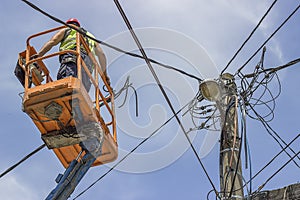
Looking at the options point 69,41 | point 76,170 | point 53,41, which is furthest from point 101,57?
point 76,170

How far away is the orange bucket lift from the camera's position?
5.98 meters

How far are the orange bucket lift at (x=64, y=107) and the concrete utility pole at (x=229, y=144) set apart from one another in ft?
4.65

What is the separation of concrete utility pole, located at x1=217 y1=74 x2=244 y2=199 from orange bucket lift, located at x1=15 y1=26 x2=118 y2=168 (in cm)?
142

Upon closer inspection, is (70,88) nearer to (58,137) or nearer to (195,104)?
(58,137)

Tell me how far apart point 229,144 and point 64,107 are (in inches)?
88.0

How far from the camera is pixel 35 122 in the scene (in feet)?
20.5

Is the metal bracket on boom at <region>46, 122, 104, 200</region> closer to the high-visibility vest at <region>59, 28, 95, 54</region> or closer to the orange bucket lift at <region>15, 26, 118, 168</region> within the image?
the orange bucket lift at <region>15, 26, 118, 168</region>

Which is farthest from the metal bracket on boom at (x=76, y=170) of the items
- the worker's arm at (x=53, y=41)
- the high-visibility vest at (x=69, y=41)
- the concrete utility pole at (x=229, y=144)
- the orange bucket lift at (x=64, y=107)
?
the concrete utility pole at (x=229, y=144)

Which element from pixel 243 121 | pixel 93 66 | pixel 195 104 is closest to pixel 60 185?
pixel 93 66

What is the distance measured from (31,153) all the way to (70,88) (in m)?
1.57

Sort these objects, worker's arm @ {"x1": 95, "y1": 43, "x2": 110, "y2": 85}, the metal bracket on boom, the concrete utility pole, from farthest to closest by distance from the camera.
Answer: worker's arm @ {"x1": 95, "y1": 43, "x2": 110, "y2": 85} < the concrete utility pole < the metal bracket on boom

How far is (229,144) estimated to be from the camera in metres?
6.90

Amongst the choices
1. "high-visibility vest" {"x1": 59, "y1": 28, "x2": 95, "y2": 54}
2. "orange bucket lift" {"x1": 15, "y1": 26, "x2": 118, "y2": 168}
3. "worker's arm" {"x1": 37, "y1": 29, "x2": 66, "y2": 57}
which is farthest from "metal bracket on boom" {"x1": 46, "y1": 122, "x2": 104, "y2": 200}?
"worker's arm" {"x1": 37, "y1": 29, "x2": 66, "y2": 57}

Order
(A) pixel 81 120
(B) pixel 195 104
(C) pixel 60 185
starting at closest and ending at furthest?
(C) pixel 60 185, (A) pixel 81 120, (B) pixel 195 104
